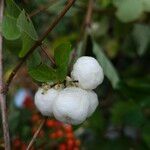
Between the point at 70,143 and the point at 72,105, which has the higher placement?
the point at 72,105

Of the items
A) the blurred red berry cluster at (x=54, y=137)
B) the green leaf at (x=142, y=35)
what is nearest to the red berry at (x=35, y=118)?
the blurred red berry cluster at (x=54, y=137)

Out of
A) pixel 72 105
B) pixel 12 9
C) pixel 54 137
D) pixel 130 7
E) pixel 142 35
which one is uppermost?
pixel 12 9

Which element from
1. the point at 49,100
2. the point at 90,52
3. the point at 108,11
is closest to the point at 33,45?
the point at 49,100

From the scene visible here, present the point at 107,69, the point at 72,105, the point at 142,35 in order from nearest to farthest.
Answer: the point at 72,105
the point at 107,69
the point at 142,35

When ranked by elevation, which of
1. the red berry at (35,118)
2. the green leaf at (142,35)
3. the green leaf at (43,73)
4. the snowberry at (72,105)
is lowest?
the green leaf at (142,35)

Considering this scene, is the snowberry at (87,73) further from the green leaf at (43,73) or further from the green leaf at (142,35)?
the green leaf at (142,35)

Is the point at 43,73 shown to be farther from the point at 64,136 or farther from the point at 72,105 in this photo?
the point at 64,136

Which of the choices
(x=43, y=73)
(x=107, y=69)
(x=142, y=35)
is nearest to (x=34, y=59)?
(x=43, y=73)
